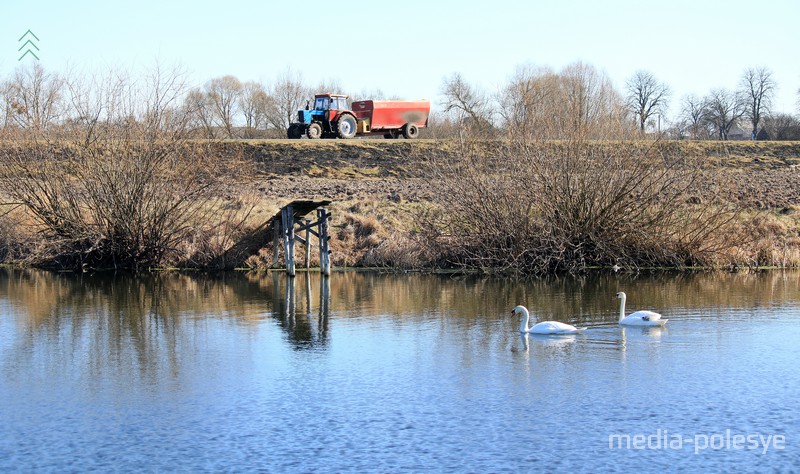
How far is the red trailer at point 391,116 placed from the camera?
45.2 meters

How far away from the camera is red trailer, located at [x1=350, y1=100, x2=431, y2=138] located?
4522 cm

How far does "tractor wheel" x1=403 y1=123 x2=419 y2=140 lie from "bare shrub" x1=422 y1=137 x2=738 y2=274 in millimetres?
19870

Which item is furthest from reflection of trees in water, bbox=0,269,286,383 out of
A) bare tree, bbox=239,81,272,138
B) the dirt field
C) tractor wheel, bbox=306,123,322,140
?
bare tree, bbox=239,81,272,138

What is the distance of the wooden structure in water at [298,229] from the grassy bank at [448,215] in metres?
0.97

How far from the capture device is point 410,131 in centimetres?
4650

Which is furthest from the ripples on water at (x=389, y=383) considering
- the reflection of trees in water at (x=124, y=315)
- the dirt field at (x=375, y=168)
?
the dirt field at (x=375, y=168)

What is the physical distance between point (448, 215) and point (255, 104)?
4434cm

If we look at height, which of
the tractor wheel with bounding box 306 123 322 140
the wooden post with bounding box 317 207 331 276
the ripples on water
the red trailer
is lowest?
the ripples on water

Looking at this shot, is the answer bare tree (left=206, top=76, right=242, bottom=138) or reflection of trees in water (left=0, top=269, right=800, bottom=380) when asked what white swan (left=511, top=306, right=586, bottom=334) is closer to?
reflection of trees in water (left=0, top=269, right=800, bottom=380)

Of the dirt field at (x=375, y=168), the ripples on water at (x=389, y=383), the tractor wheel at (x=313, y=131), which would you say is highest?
the tractor wheel at (x=313, y=131)

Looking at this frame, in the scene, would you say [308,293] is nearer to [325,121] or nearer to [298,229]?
[298,229]

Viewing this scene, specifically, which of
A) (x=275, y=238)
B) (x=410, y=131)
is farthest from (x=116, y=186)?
(x=410, y=131)

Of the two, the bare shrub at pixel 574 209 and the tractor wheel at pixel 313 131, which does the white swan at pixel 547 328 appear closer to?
the bare shrub at pixel 574 209

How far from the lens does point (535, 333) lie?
51.7ft
